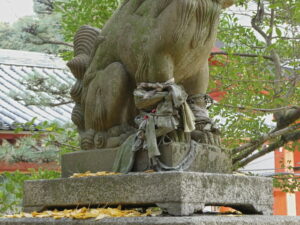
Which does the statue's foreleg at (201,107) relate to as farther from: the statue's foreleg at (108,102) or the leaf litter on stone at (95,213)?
the leaf litter on stone at (95,213)

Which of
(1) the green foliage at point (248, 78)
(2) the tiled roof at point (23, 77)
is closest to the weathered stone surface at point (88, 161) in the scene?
(1) the green foliage at point (248, 78)

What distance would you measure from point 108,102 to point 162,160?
799 mm

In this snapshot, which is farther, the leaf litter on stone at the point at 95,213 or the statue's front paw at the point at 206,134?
the statue's front paw at the point at 206,134

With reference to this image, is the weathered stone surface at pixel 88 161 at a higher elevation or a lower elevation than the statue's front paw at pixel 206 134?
lower

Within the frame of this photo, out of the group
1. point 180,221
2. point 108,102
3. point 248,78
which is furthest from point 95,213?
point 248,78

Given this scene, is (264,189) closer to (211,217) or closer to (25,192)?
(211,217)

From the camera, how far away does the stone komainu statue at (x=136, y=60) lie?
3.75m

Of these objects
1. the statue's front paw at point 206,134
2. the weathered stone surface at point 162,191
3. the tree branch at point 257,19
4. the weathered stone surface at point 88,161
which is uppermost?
the tree branch at point 257,19

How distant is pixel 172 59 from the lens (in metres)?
3.84

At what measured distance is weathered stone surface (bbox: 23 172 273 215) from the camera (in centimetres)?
328

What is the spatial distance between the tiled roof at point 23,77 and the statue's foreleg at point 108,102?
5528mm

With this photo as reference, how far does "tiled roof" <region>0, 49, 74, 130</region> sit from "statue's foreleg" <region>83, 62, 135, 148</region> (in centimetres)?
553

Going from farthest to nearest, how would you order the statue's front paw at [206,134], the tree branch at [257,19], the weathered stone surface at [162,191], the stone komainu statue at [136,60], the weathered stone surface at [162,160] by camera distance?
1. the tree branch at [257,19]
2. the statue's front paw at [206,134]
3. the stone komainu statue at [136,60]
4. the weathered stone surface at [162,160]
5. the weathered stone surface at [162,191]

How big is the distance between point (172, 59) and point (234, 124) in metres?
3.58
